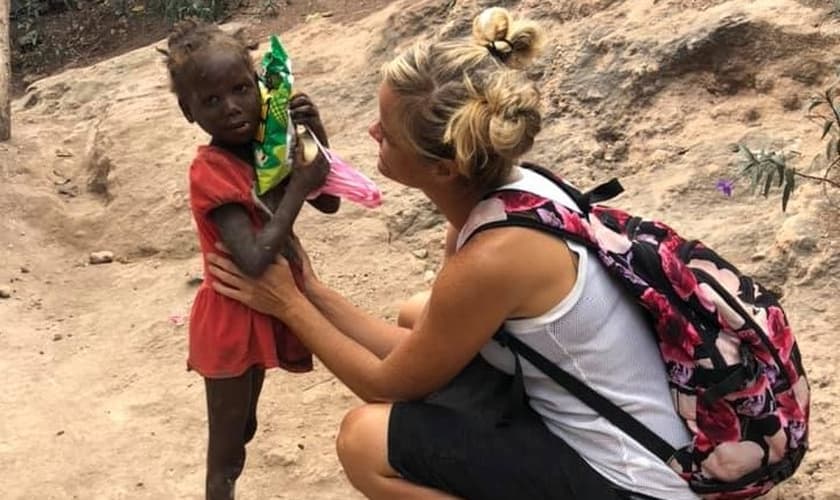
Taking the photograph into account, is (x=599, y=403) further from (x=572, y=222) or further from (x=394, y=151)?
(x=394, y=151)

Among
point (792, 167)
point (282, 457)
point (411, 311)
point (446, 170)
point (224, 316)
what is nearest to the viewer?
point (446, 170)

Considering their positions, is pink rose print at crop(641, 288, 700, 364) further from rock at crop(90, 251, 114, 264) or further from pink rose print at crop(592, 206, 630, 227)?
rock at crop(90, 251, 114, 264)

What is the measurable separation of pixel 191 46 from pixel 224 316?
56cm

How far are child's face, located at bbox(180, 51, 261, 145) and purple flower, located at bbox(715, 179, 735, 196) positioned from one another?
192 centimetres

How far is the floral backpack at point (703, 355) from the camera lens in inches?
87.5

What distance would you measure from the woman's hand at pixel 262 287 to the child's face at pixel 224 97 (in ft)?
0.89

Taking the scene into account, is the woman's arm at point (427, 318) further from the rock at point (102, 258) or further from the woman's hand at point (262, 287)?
the rock at point (102, 258)

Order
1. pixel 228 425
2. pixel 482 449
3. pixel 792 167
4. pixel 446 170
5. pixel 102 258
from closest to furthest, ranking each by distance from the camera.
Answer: pixel 446 170, pixel 482 449, pixel 228 425, pixel 792 167, pixel 102 258

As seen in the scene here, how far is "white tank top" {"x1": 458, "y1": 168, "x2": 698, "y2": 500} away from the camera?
2227mm

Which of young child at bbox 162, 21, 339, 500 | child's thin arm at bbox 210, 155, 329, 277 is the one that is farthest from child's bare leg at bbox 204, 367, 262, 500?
child's thin arm at bbox 210, 155, 329, 277

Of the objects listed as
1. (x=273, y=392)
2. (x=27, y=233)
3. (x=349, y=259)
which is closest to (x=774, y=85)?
(x=349, y=259)

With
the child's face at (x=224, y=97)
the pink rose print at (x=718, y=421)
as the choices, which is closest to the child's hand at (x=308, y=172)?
the child's face at (x=224, y=97)

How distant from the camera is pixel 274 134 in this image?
2.45m

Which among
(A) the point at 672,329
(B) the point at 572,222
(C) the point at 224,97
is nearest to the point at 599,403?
(A) the point at 672,329
